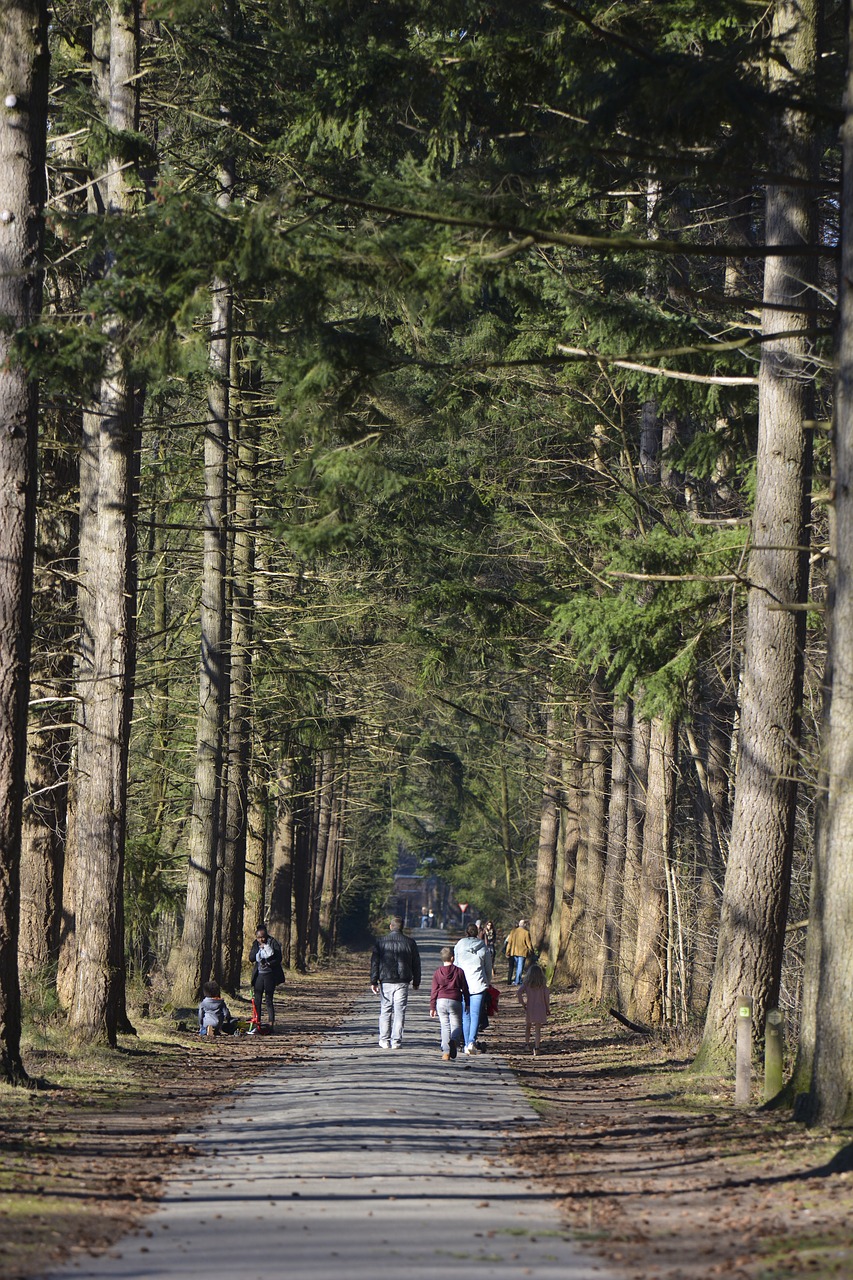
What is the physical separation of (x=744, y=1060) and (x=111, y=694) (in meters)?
7.83

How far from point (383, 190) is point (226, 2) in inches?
242

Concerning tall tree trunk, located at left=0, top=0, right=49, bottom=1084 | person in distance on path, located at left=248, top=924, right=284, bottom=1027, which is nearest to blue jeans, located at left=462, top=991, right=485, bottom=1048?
person in distance on path, located at left=248, top=924, right=284, bottom=1027

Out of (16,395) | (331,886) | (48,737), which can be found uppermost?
(16,395)

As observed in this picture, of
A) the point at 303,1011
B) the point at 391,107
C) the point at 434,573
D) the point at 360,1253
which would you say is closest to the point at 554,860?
the point at 303,1011

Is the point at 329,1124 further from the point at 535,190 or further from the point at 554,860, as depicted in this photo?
the point at 554,860

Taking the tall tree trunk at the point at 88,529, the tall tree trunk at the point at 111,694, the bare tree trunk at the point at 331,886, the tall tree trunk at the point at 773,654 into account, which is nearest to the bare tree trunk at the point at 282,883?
the bare tree trunk at the point at 331,886

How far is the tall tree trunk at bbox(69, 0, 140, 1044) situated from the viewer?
16297mm

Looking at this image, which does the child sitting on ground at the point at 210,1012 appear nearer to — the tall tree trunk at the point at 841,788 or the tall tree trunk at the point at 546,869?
the tall tree trunk at the point at 841,788

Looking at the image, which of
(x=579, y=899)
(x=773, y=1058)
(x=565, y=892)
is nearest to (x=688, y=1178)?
(x=773, y=1058)

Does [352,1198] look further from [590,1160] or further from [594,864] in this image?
[594,864]

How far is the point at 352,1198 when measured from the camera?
898 centimetres

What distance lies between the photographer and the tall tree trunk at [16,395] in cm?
1295

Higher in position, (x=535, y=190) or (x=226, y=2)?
(x=226, y=2)

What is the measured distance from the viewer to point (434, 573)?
25875 mm
